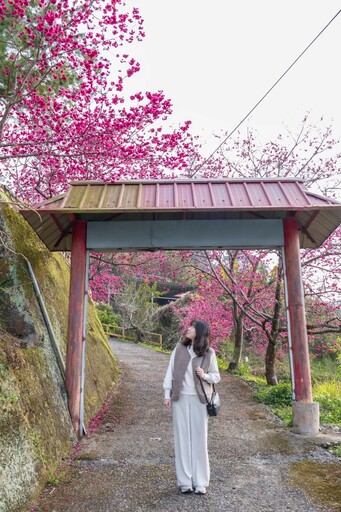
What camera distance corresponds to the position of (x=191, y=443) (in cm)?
398

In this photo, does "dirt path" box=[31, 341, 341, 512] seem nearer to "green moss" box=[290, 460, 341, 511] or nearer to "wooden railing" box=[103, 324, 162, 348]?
"green moss" box=[290, 460, 341, 511]

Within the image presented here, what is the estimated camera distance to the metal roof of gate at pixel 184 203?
563 cm

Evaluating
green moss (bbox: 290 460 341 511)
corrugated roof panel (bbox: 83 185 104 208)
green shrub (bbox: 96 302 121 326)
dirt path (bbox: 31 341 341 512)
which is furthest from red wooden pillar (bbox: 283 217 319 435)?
green shrub (bbox: 96 302 121 326)

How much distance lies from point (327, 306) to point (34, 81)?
873 cm

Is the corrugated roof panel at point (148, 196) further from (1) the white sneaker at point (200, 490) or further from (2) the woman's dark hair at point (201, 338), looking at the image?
(1) the white sneaker at point (200, 490)

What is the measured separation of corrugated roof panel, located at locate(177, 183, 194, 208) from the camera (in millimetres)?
5804

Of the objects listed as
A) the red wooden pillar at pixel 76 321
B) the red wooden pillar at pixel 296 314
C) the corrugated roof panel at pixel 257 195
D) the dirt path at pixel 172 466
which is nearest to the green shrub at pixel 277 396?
the dirt path at pixel 172 466

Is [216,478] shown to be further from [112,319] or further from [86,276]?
[112,319]

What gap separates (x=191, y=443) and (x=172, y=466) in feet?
3.28

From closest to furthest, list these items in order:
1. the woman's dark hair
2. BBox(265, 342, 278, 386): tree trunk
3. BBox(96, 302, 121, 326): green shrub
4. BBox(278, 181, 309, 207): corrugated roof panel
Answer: the woman's dark hair < BBox(278, 181, 309, 207): corrugated roof panel < BBox(265, 342, 278, 386): tree trunk < BBox(96, 302, 121, 326): green shrub

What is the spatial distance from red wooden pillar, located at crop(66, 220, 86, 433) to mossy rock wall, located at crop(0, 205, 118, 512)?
172 mm

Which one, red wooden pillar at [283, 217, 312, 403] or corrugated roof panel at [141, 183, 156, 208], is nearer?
corrugated roof panel at [141, 183, 156, 208]

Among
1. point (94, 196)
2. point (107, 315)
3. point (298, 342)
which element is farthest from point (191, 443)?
point (107, 315)

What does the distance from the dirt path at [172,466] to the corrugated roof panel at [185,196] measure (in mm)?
3483
